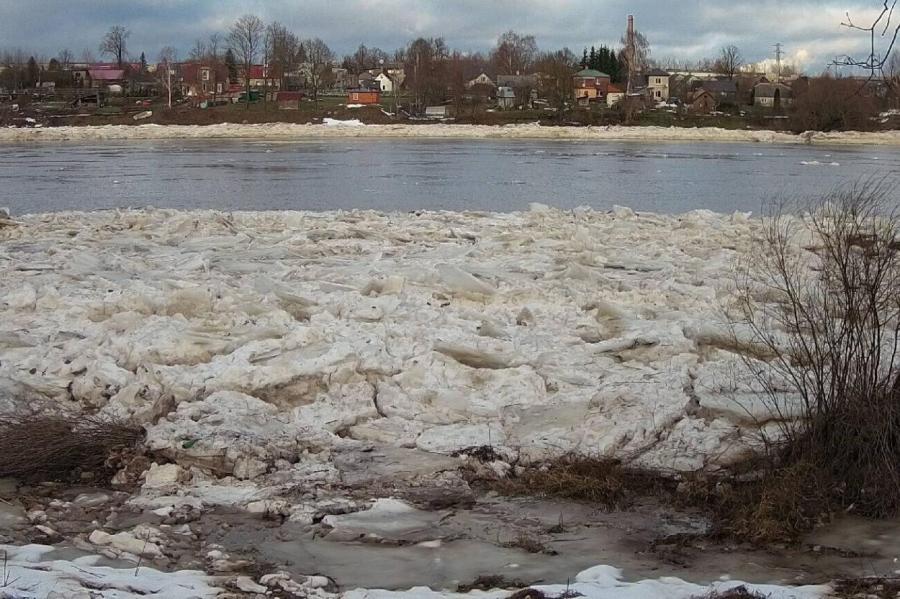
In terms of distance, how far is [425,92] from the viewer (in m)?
77.2

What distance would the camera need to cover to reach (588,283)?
10375mm

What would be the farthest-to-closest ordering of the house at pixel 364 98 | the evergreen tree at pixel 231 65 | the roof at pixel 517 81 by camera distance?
the evergreen tree at pixel 231 65
the roof at pixel 517 81
the house at pixel 364 98

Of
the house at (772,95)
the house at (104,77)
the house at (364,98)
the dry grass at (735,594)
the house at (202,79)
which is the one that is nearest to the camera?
the dry grass at (735,594)

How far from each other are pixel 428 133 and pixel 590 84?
1445 inches

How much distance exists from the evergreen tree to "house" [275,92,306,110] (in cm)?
1319

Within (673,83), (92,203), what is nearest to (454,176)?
(92,203)

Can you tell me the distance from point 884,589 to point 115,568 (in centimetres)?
329

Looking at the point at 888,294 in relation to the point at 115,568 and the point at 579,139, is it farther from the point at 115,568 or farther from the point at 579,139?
the point at 579,139

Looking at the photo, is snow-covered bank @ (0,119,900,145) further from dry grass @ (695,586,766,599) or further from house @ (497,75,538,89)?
dry grass @ (695,586,766,599)

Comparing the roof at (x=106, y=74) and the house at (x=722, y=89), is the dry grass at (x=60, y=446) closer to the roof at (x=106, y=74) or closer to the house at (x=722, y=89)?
the house at (x=722, y=89)

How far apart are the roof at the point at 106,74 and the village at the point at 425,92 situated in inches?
12.2

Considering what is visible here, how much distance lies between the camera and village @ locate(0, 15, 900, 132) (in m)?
65.2

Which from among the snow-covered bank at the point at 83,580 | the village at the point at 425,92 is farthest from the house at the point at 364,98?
the snow-covered bank at the point at 83,580

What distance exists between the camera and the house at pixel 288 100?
242 feet
